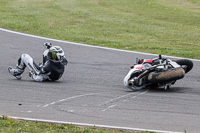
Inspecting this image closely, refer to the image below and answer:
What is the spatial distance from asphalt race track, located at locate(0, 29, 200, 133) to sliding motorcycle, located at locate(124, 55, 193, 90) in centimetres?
22

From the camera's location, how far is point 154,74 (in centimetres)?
1027

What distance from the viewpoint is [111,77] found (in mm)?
12211

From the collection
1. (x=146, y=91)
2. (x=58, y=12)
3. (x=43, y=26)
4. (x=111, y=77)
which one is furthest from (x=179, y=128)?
(x=58, y=12)

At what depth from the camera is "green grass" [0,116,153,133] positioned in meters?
7.09

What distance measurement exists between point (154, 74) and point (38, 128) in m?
3.96

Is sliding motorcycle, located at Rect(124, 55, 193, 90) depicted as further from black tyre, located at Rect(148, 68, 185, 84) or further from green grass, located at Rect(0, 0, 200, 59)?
green grass, located at Rect(0, 0, 200, 59)

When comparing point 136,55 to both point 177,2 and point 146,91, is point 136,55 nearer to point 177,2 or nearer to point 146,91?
point 146,91

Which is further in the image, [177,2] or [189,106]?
[177,2]

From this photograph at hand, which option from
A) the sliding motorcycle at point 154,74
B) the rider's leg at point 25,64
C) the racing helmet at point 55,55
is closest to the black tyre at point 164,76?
the sliding motorcycle at point 154,74

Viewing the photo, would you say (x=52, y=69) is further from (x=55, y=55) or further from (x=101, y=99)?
(x=101, y=99)

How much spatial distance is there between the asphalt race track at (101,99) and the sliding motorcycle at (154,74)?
0.71ft

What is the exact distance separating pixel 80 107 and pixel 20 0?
22623 mm

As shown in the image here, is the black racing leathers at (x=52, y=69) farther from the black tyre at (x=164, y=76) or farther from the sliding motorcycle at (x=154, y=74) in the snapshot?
the black tyre at (x=164, y=76)

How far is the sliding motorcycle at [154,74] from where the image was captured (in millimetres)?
10281
